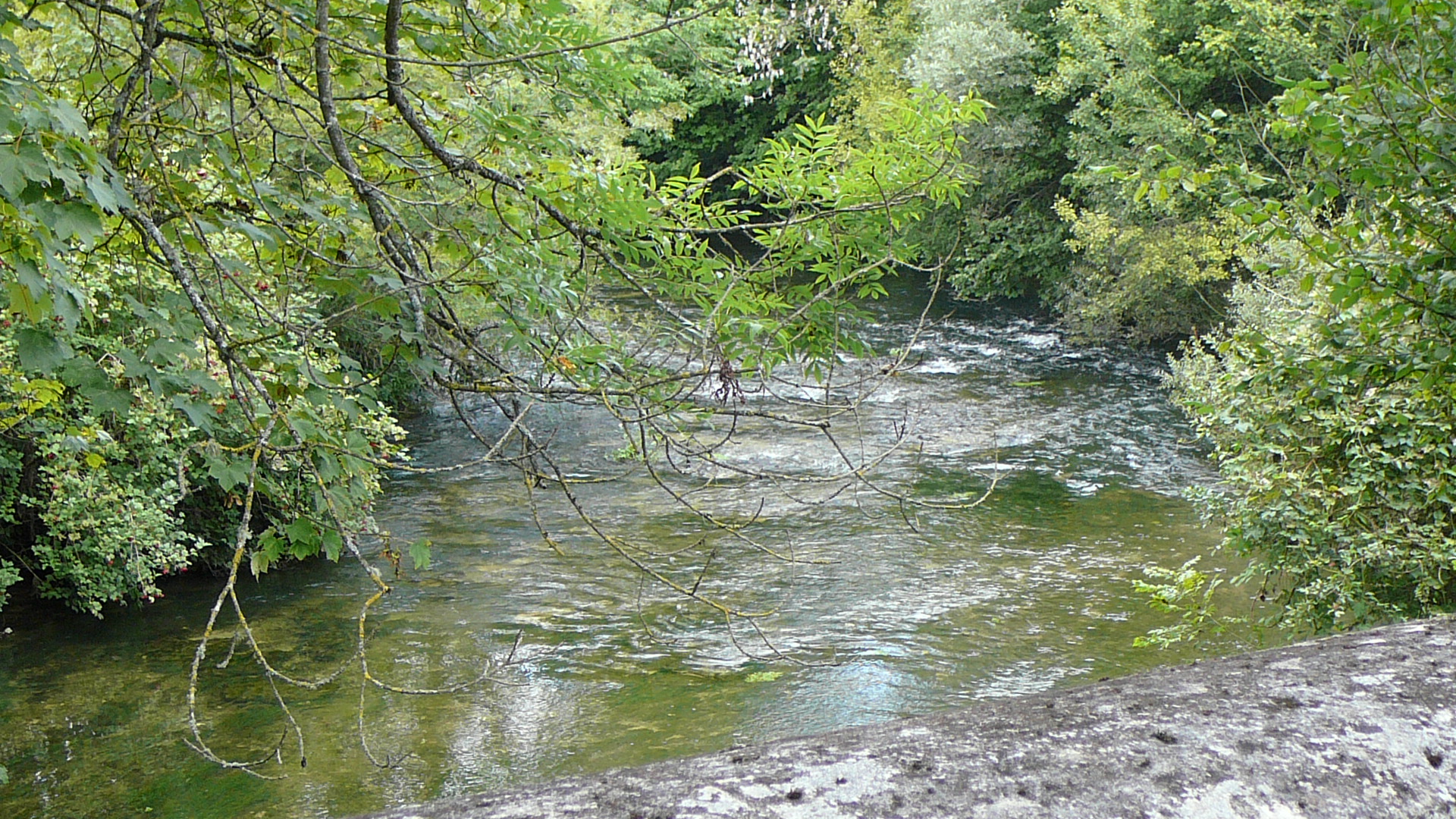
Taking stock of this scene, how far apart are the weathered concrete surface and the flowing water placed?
2.85 m

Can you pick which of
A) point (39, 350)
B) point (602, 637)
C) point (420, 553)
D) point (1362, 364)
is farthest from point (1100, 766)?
point (602, 637)

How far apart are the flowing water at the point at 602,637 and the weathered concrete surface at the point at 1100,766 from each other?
2.85 m

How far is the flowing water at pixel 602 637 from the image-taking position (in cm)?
648

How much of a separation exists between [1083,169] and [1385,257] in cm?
1524

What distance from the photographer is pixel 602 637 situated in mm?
8359

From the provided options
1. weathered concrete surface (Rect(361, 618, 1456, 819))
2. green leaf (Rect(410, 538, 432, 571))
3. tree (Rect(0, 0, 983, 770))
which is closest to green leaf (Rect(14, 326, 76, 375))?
tree (Rect(0, 0, 983, 770))

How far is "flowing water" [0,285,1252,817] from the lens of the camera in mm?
6480

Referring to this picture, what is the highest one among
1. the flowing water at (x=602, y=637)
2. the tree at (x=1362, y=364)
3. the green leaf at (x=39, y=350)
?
the green leaf at (x=39, y=350)

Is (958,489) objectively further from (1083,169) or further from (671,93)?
(671,93)

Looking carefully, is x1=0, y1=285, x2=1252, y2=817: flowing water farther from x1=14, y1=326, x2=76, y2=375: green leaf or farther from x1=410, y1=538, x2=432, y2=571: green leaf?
x1=14, y1=326, x2=76, y2=375: green leaf

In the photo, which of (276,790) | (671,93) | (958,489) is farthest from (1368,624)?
(671,93)

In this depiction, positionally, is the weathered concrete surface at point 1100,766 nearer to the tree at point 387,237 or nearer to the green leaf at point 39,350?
the tree at point 387,237

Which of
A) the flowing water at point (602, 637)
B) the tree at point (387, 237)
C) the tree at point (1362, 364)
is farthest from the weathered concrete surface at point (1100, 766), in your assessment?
the flowing water at point (602, 637)

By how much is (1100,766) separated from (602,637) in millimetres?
7251
